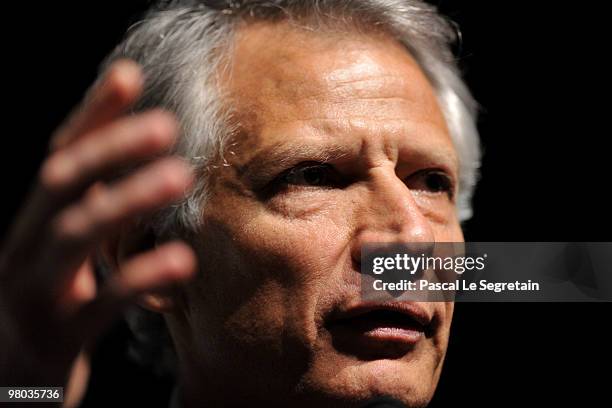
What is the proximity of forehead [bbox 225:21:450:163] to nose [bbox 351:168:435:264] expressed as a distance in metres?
0.15

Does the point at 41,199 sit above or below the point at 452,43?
above

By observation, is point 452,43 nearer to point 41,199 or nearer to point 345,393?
point 345,393

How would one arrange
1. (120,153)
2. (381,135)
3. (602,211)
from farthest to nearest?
(602,211) → (381,135) → (120,153)

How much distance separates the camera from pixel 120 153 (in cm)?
102

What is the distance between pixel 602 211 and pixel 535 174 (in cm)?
27

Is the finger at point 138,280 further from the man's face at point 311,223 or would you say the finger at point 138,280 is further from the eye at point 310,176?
the eye at point 310,176

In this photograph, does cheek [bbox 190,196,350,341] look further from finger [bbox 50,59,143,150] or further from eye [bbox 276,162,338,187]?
finger [bbox 50,59,143,150]

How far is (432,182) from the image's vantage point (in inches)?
77.8

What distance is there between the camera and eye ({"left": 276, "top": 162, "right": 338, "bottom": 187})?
1.77 meters

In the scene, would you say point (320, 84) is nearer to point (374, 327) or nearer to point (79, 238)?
point (374, 327)

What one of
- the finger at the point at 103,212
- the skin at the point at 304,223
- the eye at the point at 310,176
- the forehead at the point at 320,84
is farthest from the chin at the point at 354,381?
the finger at the point at 103,212

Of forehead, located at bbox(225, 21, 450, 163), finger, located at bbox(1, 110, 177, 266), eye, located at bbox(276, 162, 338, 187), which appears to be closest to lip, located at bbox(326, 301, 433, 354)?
eye, located at bbox(276, 162, 338, 187)

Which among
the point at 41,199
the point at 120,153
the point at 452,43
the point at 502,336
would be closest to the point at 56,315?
the point at 41,199

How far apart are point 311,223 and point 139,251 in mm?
525
